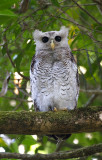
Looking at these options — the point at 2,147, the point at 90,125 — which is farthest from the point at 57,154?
the point at 90,125

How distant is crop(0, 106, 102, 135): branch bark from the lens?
8.79 feet

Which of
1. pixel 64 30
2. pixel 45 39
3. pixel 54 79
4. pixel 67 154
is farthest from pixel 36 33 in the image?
pixel 67 154

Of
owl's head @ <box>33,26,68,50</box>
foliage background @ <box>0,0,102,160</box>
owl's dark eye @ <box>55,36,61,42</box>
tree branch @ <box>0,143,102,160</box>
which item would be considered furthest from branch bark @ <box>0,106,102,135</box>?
owl's dark eye @ <box>55,36,61,42</box>

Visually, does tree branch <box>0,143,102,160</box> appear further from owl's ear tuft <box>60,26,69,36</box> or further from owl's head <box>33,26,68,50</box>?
owl's ear tuft <box>60,26,69,36</box>

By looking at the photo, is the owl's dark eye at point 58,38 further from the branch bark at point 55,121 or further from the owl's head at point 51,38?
the branch bark at point 55,121

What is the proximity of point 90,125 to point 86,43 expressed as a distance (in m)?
1.51

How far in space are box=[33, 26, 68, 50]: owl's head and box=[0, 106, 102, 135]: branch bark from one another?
1.85 meters

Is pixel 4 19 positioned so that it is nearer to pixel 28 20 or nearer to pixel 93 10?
pixel 28 20

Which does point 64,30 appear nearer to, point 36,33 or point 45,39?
point 45,39

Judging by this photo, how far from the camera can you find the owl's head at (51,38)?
14.7 ft

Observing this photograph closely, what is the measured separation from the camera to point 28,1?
3.82 metres

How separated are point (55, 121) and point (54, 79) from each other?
1.23 metres

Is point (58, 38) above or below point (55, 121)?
above

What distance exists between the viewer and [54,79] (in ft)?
13.0
